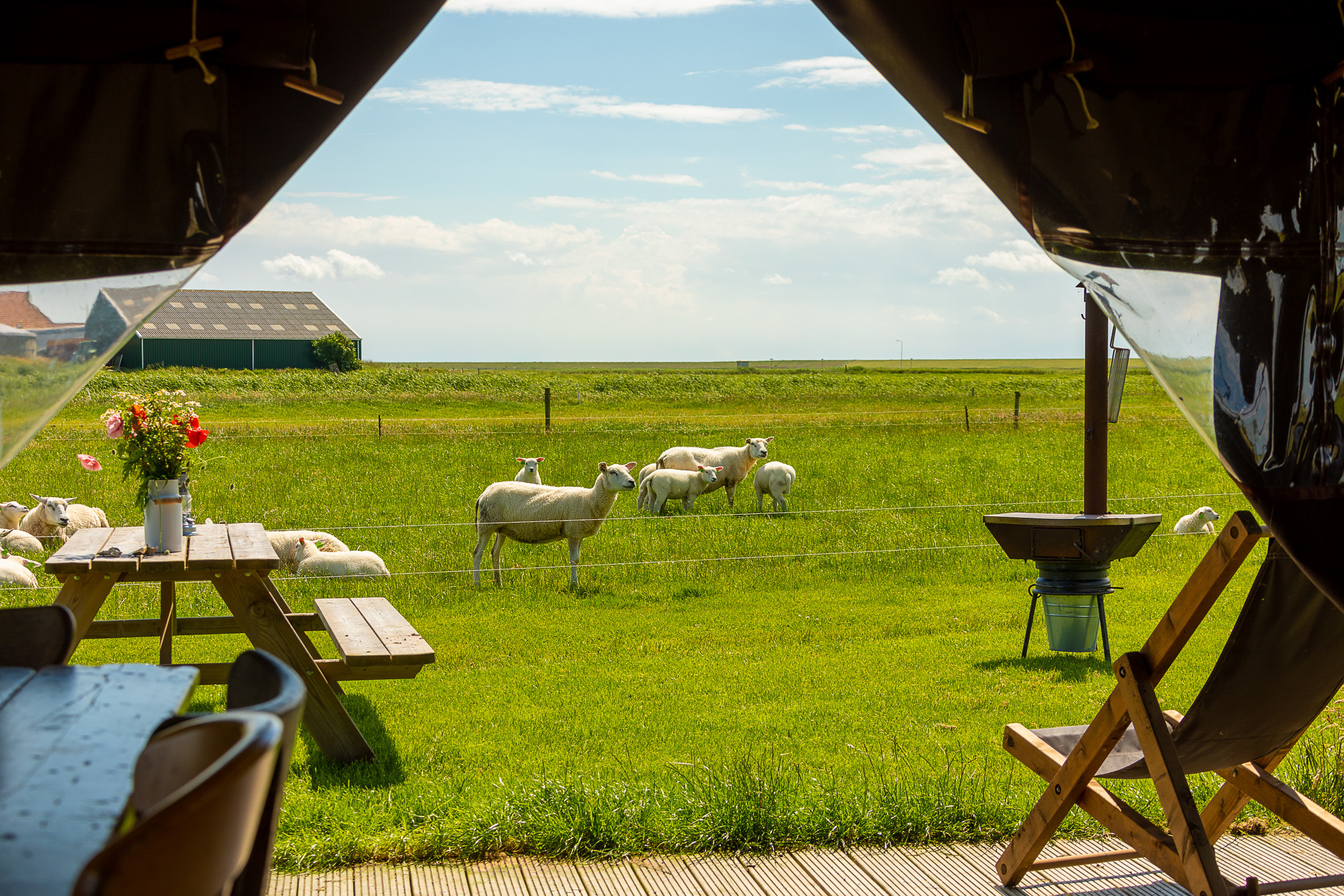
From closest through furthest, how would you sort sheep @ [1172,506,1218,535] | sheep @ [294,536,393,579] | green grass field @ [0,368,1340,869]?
1. green grass field @ [0,368,1340,869]
2. sheep @ [294,536,393,579]
3. sheep @ [1172,506,1218,535]

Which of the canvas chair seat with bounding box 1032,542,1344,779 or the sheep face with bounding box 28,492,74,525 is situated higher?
the canvas chair seat with bounding box 1032,542,1344,779

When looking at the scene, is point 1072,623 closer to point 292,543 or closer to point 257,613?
point 257,613

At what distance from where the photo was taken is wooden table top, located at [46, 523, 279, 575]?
491 centimetres

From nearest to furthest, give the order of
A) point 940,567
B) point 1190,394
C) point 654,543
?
point 1190,394 → point 940,567 → point 654,543

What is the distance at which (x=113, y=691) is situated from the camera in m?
1.96

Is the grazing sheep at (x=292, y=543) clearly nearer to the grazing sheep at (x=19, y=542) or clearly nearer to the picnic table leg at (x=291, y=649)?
the grazing sheep at (x=19, y=542)

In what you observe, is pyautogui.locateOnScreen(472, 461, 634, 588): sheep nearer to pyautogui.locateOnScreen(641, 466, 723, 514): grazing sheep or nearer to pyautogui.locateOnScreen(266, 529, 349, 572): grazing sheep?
pyautogui.locateOnScreen(266, 529, 349, 572): grazing sheep

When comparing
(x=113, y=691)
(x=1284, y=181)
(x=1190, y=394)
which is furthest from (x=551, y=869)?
(x=1284, y=181)

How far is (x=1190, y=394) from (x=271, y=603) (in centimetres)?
398

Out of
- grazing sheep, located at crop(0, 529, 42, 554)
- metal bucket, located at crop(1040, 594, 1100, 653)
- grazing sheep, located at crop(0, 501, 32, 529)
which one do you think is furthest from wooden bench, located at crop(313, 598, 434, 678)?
grazing sheep, located at crop(0, 501, 32, 529)

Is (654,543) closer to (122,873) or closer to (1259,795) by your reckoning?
(1259,795)

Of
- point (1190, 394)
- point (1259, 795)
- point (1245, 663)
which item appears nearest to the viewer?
point (1190, 394)

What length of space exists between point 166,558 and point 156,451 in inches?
26.3

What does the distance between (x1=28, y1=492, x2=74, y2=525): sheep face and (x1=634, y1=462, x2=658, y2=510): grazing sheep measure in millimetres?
7361
